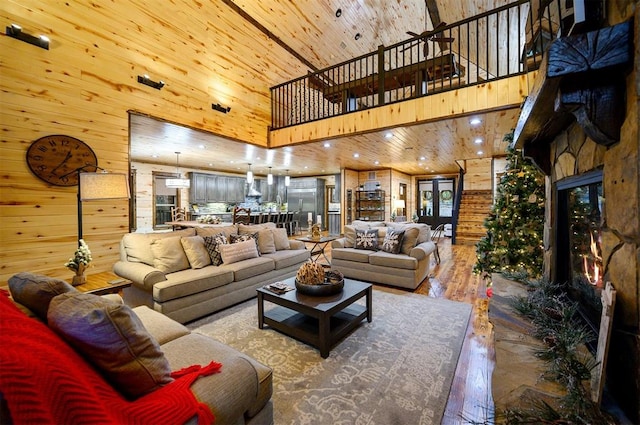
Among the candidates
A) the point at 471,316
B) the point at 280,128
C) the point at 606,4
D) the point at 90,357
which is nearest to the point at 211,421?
the point at 90,357

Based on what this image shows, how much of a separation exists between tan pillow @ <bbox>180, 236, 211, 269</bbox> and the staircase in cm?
734

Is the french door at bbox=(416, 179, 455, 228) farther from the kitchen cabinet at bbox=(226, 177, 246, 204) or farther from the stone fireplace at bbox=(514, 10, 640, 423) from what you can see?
the stone fireplace at bbox=(514, 10, 640, 423)

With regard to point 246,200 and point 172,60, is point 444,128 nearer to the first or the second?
point 172,60

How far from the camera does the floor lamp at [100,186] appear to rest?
2377 mm

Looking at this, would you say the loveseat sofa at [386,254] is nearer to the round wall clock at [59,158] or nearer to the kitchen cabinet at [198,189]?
the round wall clock at [59,158]

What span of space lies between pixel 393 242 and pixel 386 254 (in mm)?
225

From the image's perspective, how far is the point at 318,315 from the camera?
2270 millimetres

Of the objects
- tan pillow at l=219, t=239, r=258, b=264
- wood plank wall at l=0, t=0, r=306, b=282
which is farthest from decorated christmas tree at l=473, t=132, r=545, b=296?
wood plank wall at l=0, t=0, r=306, b=282

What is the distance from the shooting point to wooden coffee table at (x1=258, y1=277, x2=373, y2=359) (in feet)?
7.48

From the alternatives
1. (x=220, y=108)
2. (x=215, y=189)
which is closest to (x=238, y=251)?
(x=220, y=108)

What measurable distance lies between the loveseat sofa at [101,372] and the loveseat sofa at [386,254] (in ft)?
9.72

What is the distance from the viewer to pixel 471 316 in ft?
10.1

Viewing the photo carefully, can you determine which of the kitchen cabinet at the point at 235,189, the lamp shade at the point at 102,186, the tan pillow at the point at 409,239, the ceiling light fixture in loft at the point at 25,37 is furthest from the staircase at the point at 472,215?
the ceiling light fixture in loft at the point at 25,37

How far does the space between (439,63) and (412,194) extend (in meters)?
7.64
